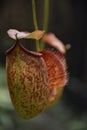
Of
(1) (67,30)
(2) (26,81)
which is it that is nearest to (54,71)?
(2) (26,81)

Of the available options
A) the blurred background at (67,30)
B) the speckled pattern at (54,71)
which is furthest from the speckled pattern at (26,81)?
the blurred background at (67,30)

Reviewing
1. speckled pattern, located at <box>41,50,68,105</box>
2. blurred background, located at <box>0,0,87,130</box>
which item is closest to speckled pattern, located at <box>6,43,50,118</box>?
speckled pattern, located at <box>41,50,68,105</box>

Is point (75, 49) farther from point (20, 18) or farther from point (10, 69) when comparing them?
point (10, 69)

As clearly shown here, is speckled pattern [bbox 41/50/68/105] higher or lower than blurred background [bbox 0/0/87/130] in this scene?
higher

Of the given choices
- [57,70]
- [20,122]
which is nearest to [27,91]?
[57,70]

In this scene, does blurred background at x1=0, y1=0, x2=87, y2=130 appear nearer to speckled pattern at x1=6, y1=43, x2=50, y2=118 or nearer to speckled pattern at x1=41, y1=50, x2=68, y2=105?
speckled pattern at x1=41, y1=50, x2=68, y2=105

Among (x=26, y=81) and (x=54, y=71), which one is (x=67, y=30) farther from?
(x=26, y=81)

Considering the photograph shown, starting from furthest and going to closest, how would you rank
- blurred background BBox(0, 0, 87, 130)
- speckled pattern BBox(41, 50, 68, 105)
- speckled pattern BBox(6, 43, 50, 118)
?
blurred background BBox(0, 0, 87, 130) < speckled pattern BBox(41, 50, 68, 105) < speckled pattern BBox(6, 43, 50, 118)

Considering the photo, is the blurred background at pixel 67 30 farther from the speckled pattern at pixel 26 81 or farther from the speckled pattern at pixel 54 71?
the speckled pattern at pixel 26 81
